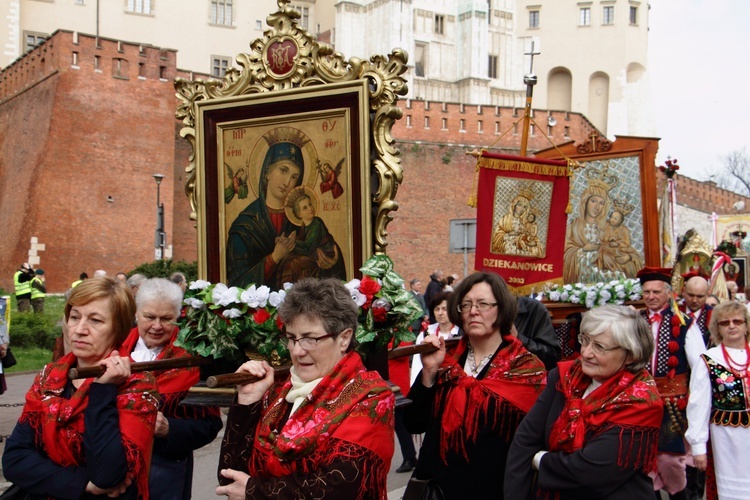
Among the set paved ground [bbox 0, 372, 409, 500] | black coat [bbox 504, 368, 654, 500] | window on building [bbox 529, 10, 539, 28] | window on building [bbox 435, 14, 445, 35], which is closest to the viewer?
black coat [bbox 504, 368, 654, 500]

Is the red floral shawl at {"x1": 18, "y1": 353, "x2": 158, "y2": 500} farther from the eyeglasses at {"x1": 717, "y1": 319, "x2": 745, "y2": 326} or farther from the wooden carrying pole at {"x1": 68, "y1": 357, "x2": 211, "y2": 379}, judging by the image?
the eyeglasses at {"x1": 717, "y1": 319, "x2": 745, "y2": 326}

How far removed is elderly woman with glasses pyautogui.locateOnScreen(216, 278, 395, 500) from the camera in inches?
123

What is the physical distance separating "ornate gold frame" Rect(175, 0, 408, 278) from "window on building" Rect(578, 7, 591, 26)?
6008 centimetres

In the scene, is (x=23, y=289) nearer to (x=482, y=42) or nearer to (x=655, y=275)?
(x=655, y=275)

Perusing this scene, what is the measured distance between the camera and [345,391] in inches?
127

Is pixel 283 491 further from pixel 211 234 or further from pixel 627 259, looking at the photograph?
pixel 627 259

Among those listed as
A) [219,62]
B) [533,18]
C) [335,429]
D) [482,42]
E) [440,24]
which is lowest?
[335,429]

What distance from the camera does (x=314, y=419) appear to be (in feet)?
10.5

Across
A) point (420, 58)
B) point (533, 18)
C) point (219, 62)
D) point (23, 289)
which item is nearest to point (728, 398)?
point (23, 289)

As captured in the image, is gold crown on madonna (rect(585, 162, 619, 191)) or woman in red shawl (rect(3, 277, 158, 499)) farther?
gold crown on madonna (rect(585, 162, 619, 191))

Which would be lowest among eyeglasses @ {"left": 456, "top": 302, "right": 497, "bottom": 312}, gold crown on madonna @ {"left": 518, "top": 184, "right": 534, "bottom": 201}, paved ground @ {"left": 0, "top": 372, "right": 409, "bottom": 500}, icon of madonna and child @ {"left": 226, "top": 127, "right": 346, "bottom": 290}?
paved ground @ {"left": 0, "top": 372, "right": 409, "bottom": 500}

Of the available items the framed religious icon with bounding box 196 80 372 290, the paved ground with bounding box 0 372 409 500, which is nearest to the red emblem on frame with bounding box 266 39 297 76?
the framed religious icon with bounding box 196 80 372 290

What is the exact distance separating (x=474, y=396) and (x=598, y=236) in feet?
18.5

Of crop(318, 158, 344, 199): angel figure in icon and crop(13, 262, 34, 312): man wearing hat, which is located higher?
crop(318, 158, 344, 199): angel figure in icon
